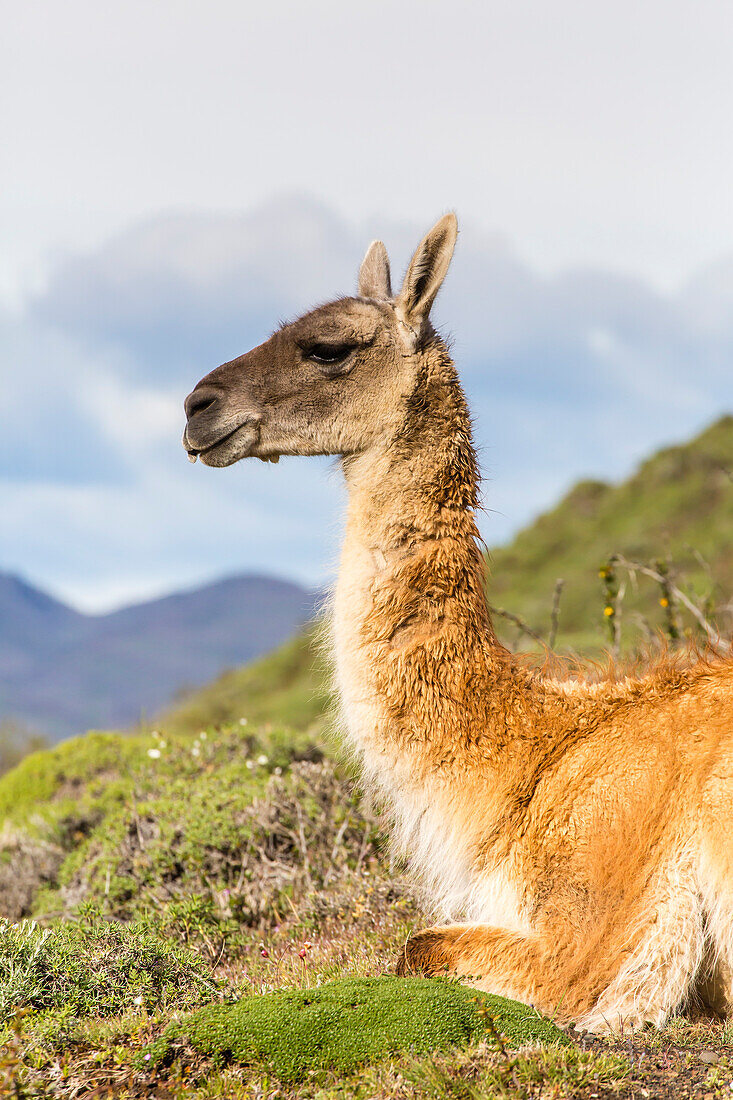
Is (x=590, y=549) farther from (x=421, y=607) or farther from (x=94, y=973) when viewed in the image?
(x=94, y=973)

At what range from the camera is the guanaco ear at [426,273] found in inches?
178

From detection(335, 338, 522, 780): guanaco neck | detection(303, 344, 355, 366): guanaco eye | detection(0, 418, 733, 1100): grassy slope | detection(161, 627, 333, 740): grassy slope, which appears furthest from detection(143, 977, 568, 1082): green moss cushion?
detection(161, 627, 333, 740): grassy slope

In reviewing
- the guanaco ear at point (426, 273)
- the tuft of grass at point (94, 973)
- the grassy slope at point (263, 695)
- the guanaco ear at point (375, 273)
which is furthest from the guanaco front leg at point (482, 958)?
the grassy slope at point (263, 695)

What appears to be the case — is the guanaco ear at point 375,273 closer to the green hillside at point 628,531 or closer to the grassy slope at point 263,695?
the grassy slope at point 263,695

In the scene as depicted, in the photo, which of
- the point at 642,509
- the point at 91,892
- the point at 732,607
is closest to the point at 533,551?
the point at 642,509

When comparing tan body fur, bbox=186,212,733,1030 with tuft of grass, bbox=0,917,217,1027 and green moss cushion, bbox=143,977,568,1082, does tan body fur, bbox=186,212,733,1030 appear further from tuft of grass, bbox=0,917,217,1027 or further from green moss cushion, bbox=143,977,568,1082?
tuft of grass, bbox=0,917,217,1027

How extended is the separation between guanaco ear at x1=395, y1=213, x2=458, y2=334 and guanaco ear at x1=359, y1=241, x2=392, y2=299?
62 centimetres

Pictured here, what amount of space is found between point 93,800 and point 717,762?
6.22m

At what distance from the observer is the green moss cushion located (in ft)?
10.7

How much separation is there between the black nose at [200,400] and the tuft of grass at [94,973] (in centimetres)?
242

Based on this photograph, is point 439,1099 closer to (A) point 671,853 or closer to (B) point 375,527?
(A) point 671,853

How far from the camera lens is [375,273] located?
5.46m

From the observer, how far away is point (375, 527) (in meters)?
4.43

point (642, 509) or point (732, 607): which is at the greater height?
point (642, 509)
